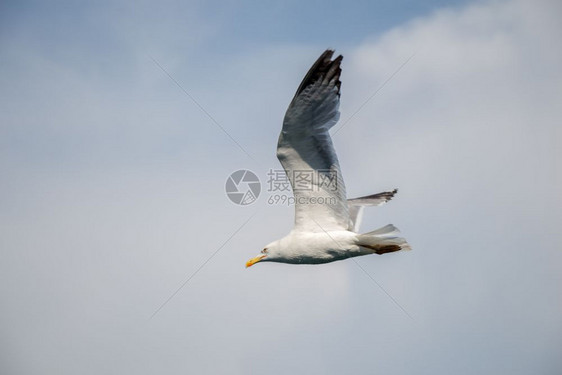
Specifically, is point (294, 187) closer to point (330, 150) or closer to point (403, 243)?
point (330, 150)

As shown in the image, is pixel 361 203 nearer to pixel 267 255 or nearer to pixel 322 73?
pixel 267 255

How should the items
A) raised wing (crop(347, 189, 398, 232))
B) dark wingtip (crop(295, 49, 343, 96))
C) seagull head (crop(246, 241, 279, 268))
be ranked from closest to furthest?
dark wingtip (crop(295, 49, 343, 96)) < seagull head (crop(246, 241, 279, 268)) < raised wing (crop(347, 189, 398, 232))

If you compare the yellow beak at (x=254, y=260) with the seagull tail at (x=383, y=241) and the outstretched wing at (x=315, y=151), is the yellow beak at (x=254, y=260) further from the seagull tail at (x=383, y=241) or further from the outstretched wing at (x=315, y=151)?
the seagull tail at (x=383, y=241)

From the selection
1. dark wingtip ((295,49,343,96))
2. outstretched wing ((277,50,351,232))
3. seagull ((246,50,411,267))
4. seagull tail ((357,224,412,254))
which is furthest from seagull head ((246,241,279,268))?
dark wingtip ((295,49,343,96))

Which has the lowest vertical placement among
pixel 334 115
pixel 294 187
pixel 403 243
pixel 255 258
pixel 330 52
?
pixel 403 243

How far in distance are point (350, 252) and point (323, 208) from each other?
2.66 feet

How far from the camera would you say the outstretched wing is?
361 inches

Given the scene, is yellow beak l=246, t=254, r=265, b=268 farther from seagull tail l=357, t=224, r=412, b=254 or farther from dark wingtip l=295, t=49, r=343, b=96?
dark wingtip l=295, t=49, r=343, b=96

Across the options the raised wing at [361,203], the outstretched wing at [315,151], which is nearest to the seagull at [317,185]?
the outstretched wing at [315,151]

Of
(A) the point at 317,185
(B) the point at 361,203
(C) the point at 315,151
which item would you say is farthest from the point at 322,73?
(B) the point at 361,203

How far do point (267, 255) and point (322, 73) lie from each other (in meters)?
3.29

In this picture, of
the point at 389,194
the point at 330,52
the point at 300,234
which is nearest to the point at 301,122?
the point at 330,52

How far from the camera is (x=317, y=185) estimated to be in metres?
10.0

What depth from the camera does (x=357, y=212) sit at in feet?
39.2
